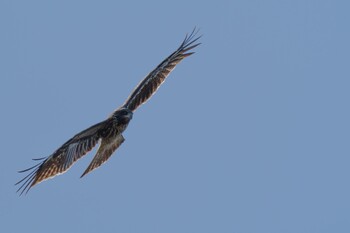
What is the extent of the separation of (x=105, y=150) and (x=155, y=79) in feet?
9.10

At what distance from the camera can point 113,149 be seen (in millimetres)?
24078

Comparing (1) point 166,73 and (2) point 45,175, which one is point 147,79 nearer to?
(1) point 166,73

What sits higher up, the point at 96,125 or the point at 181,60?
the point at 181,60

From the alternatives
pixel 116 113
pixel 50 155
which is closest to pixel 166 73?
pixel 116 113

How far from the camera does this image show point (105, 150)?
24.1 m

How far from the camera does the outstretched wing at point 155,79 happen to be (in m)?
25.1

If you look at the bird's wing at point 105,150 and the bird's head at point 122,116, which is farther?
the bird's head at point 122,116

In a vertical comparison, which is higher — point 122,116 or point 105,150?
point 122,116

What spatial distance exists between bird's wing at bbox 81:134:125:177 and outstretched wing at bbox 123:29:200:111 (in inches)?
43.8

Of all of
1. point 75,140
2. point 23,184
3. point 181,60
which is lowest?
point 23,184

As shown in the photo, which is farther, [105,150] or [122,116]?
[122,116]

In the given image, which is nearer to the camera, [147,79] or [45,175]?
[45,175]

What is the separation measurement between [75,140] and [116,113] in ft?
3.96

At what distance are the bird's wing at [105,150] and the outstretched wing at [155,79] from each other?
1.11 m
